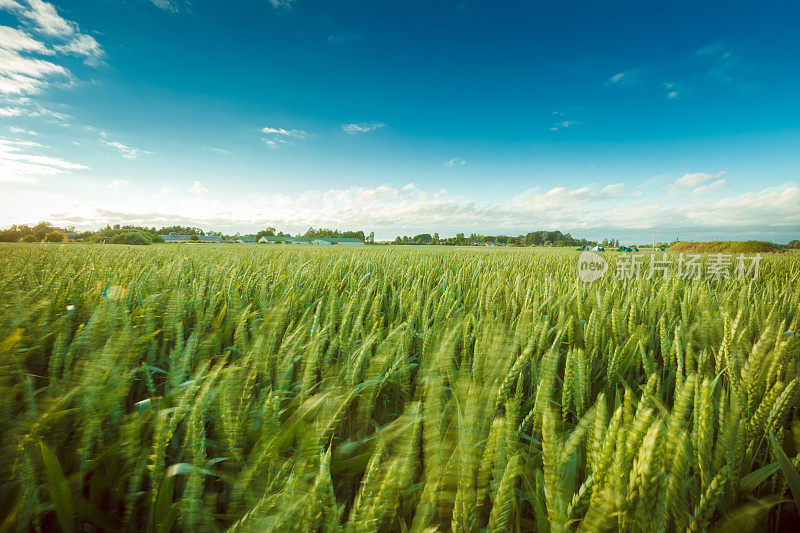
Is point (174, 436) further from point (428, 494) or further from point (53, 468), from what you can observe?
point (428, 494)

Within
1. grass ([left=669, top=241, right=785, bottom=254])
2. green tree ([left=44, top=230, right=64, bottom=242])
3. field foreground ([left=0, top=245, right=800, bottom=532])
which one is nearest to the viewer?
field foreground ([left=0, top=245, right=800, bottom=532])

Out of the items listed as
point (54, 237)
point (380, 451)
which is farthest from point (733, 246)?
point (54, 237)

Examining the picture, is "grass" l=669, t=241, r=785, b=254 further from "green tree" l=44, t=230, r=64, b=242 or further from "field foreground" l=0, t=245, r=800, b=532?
"green tree" l=44, t=230, r=64, b=242

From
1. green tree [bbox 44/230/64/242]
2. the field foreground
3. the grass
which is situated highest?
green tree [bbox 44/230/64/242]

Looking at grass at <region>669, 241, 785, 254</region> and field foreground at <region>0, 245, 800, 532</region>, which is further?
grass at <region>669, 241, 785, 254</region>

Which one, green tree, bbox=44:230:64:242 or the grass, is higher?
green tree, bbox=44:230:64:242

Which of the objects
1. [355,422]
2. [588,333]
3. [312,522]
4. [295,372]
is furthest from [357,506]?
[588,333]

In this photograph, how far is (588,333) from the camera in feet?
3.77

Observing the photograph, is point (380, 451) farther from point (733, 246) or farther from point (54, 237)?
point (54, 237)

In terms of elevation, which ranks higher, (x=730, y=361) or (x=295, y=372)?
(x=730, y=361)

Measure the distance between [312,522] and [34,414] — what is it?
499 mm

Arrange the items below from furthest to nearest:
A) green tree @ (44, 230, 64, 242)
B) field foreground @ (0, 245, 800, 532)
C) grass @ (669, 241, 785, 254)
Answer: green tree @ (44, 230, 64, 242) → grass @ (669, 241, 785, 254) → field foreground @ (0, 245, 800, 532)

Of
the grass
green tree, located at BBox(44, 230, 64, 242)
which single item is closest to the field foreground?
the grass

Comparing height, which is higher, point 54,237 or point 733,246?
point 54,237
